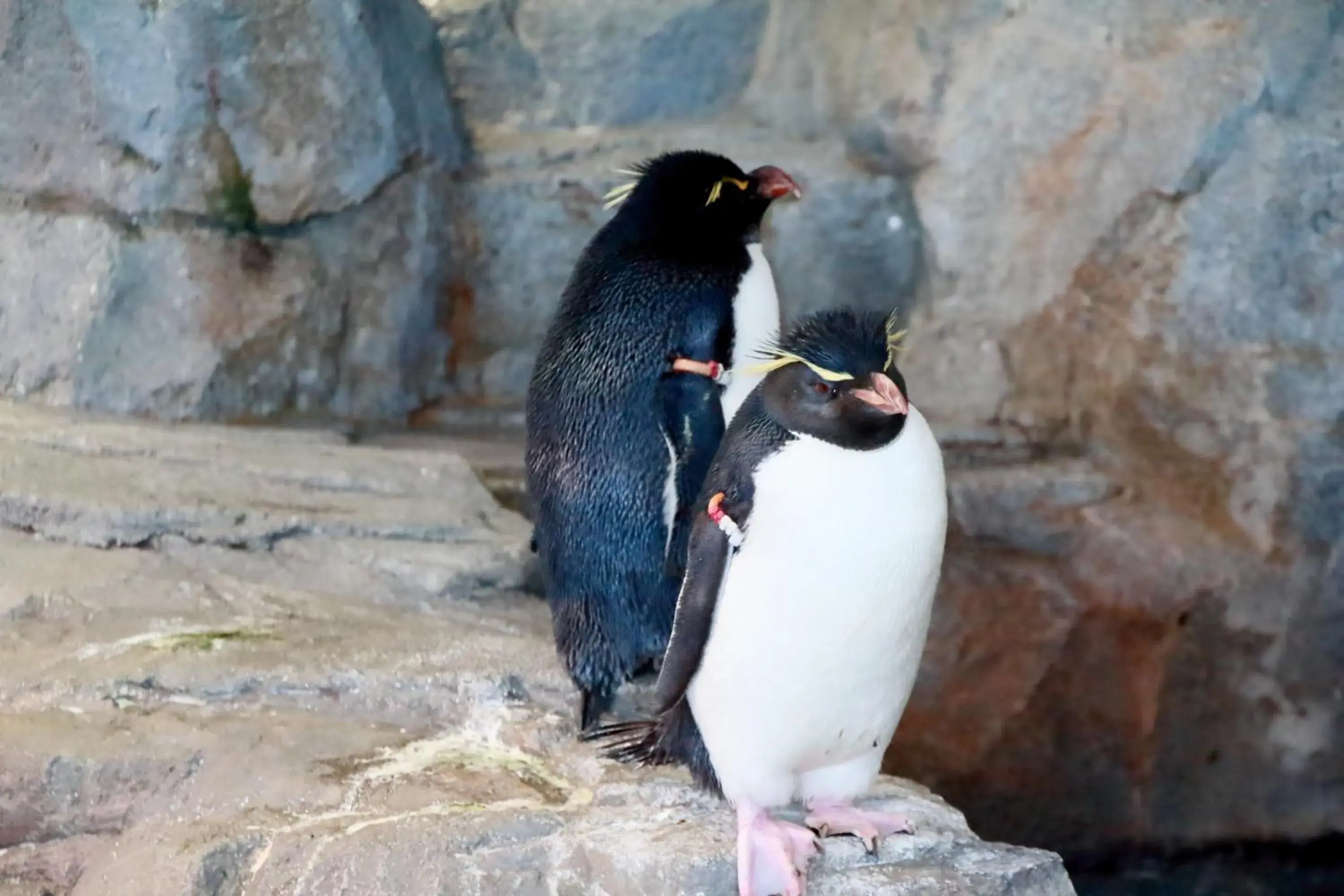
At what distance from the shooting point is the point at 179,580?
2.02 meters

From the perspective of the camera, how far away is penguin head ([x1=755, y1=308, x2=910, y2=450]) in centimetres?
130

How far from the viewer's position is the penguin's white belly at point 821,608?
133 centimetres

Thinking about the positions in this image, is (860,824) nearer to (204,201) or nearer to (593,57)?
(204,201)

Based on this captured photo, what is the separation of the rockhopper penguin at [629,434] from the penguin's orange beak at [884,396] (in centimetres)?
49

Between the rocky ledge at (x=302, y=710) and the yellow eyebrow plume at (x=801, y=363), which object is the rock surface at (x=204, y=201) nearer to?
the rocky ledge at (x=302, y=710)

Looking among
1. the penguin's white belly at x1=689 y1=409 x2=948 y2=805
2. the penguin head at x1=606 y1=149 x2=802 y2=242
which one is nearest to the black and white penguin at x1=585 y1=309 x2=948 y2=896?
the penguin's white belly at x1=689 y1=409 x2=948 y2=805

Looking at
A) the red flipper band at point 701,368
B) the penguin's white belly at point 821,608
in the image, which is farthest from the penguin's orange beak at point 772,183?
the penguin's white belly at point 821,608

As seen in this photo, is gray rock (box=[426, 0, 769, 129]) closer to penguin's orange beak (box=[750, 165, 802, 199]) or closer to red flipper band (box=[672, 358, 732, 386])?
penguin's orange beak (box=[750, 165, 802, 199])

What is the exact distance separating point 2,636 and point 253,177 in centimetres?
135

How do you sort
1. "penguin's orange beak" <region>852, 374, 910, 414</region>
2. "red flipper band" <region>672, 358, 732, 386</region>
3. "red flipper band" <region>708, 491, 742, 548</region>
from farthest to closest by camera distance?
"red flipper band" <region>672, 358, 732, 386</region> → "red flipper band" <region>708, 491, 742, 548</region> → "penguin's orange beak" <region>852, 374, 910, 414</region>

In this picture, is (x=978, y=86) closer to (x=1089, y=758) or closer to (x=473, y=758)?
(x=1089, y=758)

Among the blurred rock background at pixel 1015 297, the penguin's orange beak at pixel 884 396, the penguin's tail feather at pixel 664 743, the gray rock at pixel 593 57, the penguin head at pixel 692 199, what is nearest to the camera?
the penguin's orange beak at pixel 884 396

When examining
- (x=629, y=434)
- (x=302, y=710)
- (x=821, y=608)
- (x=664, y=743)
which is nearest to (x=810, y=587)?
(x=821, y=608)

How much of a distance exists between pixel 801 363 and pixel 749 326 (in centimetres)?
48
